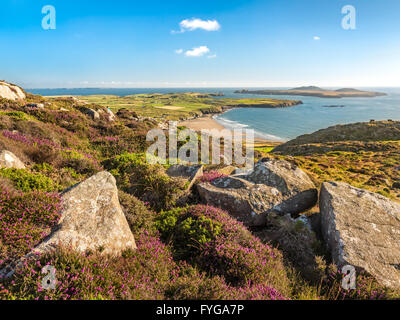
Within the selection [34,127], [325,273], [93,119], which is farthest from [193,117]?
[325,273]

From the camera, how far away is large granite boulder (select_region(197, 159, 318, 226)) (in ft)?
23.2

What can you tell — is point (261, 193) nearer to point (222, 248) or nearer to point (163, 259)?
point (222, 248)

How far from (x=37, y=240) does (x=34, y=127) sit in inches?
464

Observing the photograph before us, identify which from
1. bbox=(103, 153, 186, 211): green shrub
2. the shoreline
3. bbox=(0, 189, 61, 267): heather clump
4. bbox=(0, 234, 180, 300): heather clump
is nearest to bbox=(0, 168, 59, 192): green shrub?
bbox=(0, 189, 61, 267): heather clump

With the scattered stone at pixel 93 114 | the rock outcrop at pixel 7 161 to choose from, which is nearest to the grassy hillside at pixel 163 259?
the rock outcrop at pixel 7 161

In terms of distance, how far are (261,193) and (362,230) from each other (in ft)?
10.3

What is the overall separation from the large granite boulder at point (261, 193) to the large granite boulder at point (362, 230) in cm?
88

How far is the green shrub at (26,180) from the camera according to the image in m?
5.83

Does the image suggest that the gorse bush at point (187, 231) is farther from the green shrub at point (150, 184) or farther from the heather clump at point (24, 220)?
the heather clump at point (24, 220)

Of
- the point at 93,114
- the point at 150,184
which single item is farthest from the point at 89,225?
the point at 93,114

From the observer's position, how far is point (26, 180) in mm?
6031

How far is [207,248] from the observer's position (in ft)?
16.5

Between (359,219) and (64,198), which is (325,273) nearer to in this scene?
(359,219)
